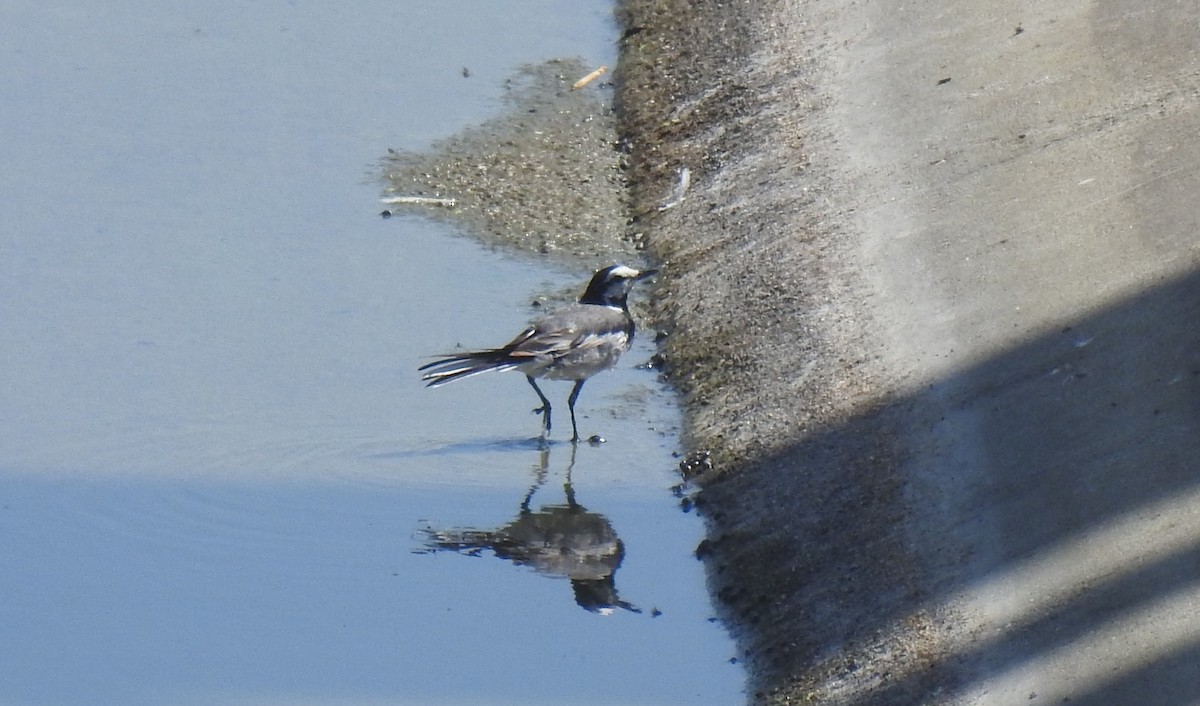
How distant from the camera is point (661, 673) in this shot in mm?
8242

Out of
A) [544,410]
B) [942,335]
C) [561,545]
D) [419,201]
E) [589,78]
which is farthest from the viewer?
[589,78]

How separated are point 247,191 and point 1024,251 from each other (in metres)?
5.90

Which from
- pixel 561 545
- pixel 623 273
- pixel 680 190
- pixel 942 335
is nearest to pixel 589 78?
pixel 680 190

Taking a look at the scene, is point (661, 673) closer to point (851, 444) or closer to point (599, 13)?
point (851, 444)

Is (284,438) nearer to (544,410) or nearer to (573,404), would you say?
(544,410)

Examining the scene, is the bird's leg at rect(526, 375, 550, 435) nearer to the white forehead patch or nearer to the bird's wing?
the bird's wing

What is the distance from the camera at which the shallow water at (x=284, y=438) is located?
→ 27.5 ft

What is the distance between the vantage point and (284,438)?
33.9 feet

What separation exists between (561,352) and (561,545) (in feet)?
4.52

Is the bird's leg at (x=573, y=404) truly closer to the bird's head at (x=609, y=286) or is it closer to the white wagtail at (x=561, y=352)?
the white wagtail at (x=561, y=352)

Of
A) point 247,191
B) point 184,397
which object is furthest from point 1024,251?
point 247,191

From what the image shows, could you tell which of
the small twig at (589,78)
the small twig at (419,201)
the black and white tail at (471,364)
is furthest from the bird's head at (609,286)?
the small twig at (589,78)

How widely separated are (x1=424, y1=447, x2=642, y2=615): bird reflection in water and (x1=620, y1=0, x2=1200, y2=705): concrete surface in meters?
0.52

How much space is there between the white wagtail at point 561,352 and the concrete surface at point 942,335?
60 cm
